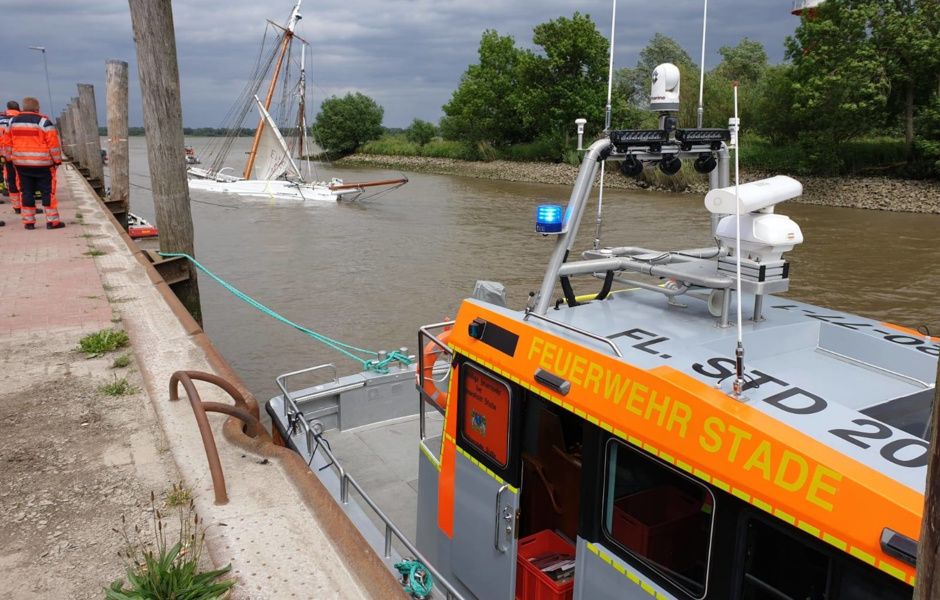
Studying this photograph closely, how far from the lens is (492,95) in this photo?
60.5 meters

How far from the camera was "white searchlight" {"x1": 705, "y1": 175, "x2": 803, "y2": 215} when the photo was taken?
3098 mm

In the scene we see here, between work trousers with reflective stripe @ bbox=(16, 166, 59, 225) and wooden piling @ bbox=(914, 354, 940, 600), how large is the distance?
1314cm

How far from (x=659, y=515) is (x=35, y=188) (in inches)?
489

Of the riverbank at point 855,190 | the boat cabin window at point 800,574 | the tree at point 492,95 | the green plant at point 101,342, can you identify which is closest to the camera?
the boat cabin window at point 800,574

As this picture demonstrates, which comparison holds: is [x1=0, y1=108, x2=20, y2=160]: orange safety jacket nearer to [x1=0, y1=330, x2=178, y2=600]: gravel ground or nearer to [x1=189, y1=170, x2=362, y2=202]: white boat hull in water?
[x1=0, y1=330, x2=178, y2=600]: gravel ground

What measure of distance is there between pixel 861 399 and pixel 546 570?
1572 mm

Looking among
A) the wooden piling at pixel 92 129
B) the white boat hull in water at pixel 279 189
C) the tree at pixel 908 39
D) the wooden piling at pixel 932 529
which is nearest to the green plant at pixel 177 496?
the wooden piling at pixel 932 529

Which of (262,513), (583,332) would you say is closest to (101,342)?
(262,513)

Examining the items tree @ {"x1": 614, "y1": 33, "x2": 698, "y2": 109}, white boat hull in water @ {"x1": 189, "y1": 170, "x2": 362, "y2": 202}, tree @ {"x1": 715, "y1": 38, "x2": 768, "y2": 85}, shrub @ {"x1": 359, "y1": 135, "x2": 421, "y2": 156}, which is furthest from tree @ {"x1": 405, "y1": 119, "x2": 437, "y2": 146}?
white boat hull in water @ {"x1": 189, "y1": 170, "x2": 362, "y2": 202}

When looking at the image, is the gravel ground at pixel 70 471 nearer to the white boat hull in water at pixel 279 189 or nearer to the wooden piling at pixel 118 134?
the wooden piling at pixel 118 134

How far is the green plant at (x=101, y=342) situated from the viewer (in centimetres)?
597

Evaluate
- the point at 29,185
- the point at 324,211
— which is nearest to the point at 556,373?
the point at 29,185

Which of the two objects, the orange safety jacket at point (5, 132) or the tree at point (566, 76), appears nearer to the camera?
the orange safety jacket at point (5, 132)

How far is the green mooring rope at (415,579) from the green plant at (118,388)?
2.64 metres
